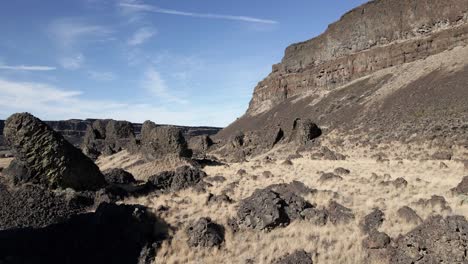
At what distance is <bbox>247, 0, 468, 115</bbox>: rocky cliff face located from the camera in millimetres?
58531

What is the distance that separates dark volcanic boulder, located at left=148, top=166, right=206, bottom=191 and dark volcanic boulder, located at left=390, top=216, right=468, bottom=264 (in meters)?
10.2

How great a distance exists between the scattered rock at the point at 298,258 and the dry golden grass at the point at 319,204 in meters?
0.30

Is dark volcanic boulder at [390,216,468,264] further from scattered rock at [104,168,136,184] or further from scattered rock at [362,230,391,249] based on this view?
scattered rock at [104,168,136,184]

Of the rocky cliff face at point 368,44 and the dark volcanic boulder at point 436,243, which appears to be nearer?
the dark volcanic boulder at point 436,243

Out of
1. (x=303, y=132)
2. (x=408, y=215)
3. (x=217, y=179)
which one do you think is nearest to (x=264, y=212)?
(x=408, y=215)

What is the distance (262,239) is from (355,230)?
8.18 feet

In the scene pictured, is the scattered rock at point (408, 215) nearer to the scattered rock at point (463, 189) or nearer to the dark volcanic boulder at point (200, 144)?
the scattered rock at point (463, 189)

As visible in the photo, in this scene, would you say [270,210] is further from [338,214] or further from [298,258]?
[298,258]

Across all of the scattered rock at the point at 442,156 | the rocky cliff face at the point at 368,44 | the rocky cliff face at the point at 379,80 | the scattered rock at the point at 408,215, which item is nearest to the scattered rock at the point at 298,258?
the scattered rock at the point at 408,215

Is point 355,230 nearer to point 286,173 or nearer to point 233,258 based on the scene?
point 233,258

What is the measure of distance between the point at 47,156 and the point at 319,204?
34.9ft

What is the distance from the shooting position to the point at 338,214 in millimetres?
11328

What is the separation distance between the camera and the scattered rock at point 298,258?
28.5ft

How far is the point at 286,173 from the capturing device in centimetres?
1984
